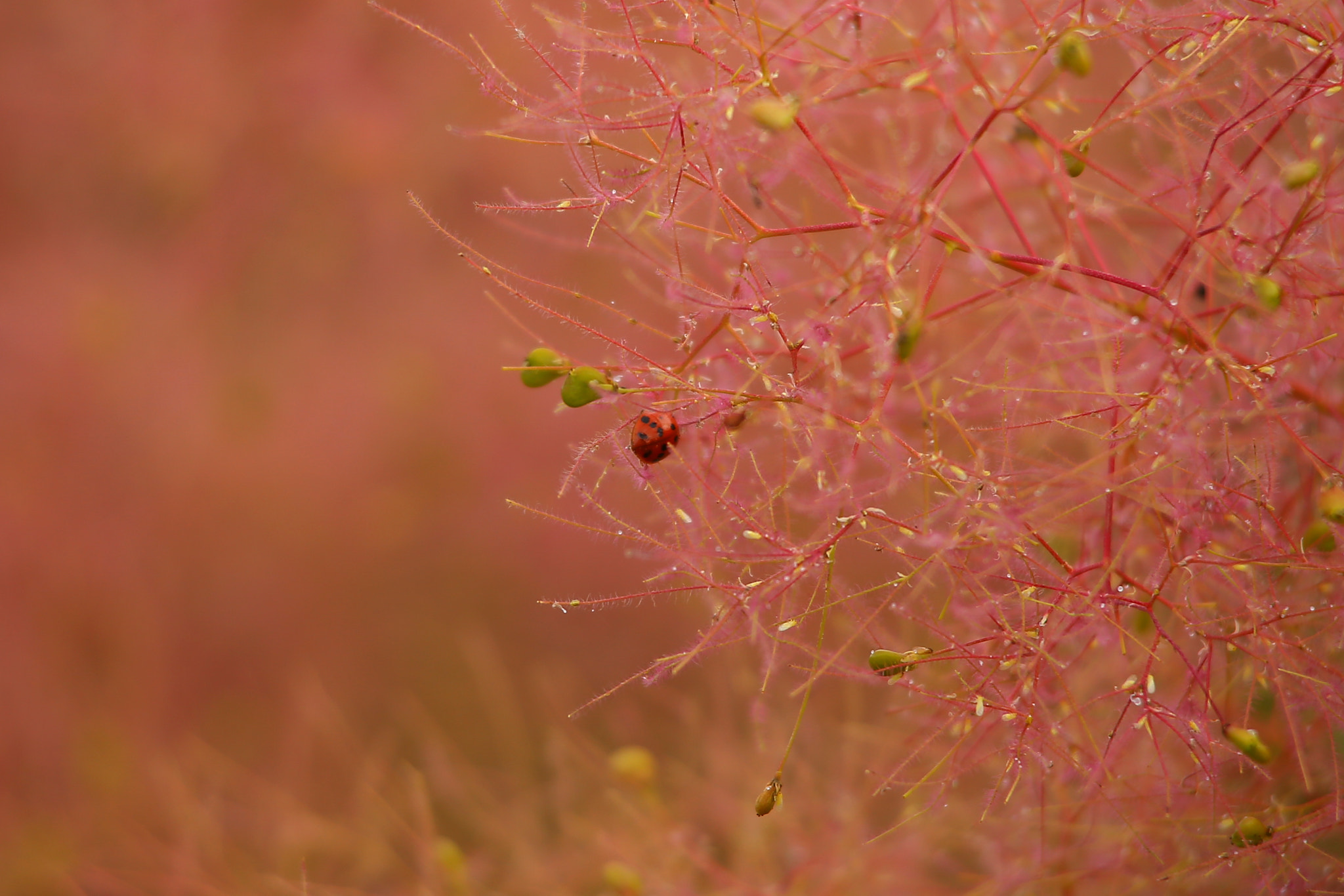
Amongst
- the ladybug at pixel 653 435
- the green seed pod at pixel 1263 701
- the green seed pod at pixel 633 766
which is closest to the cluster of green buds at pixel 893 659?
the ladybug at pixel 653 435

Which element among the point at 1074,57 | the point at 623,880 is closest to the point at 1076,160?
the point at 1074,57

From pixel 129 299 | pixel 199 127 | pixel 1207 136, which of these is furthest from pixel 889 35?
pixel 129 299

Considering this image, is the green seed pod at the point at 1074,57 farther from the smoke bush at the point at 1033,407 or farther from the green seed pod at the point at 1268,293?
the green seed pod at the point at 1268,293

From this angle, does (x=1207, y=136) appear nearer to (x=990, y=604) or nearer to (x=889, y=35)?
(x=990, y=604)

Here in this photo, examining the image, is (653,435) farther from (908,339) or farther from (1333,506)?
(1333,506)

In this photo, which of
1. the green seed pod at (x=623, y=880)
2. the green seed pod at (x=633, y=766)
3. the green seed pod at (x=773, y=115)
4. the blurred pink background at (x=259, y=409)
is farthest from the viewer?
the blurred pink background at (x=259, y=409)

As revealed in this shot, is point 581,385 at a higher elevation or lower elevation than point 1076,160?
lower

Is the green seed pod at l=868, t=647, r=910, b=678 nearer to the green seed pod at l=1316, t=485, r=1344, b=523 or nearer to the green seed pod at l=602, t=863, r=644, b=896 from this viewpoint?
the green seed pod at l=1316, t=485, r=1344, b=523
